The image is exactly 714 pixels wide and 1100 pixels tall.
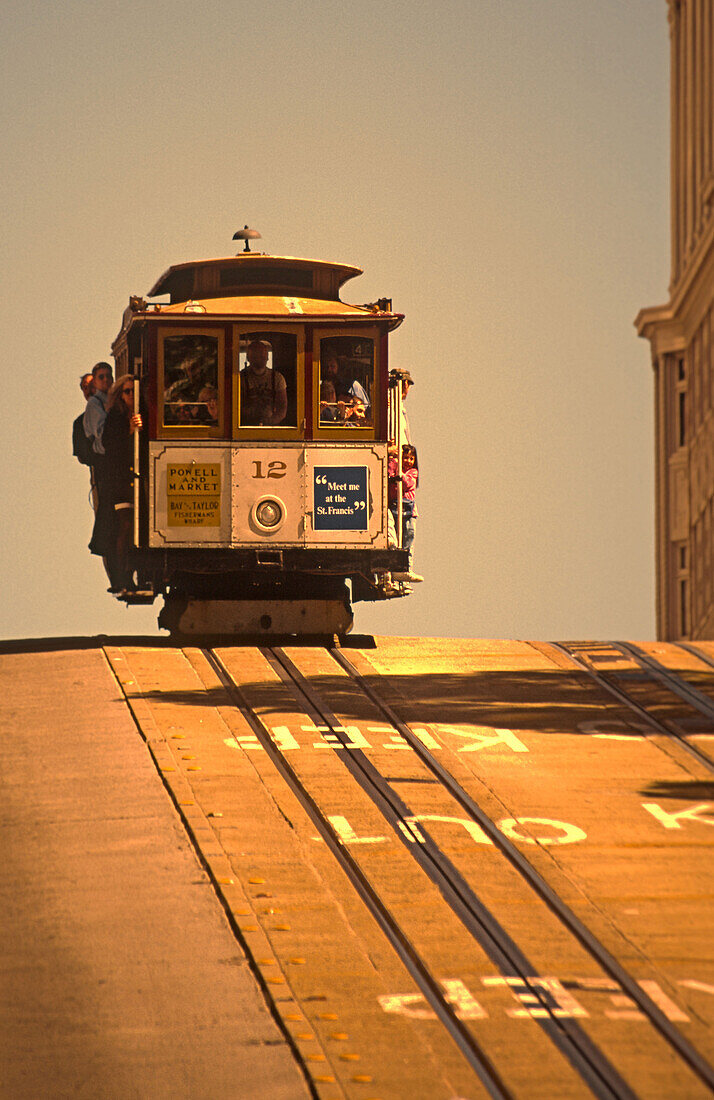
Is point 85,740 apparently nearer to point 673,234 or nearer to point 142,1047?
point 142,1047

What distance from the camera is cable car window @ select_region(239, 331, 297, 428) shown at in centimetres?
1784

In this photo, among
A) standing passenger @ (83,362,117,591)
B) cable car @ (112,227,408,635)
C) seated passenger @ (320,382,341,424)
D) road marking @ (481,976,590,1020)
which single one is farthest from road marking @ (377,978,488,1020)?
standing passenger @ (83,362,117,591)

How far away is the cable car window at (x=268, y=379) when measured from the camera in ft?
58.5

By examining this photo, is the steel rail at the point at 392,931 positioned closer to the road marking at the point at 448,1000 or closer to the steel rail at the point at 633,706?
the road marking at the point at 448,1000

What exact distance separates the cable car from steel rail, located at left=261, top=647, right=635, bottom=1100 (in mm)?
3307

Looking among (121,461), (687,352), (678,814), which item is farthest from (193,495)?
(687,352)

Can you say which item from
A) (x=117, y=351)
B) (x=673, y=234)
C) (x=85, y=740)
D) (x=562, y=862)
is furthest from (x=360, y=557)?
(x=673, y=234)

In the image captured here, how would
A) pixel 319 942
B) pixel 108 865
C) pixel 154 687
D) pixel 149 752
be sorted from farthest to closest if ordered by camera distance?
pixel 154 687
pixel 149 752
pixel 108 865
pixel 319 942

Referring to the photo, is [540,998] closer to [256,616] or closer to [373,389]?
[256,616]

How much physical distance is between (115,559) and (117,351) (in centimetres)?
252

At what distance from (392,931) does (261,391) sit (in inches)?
378

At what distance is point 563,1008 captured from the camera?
8016 mm

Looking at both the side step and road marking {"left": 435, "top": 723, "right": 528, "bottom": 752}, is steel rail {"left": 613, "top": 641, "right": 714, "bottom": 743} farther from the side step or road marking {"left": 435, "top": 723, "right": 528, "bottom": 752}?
the side step

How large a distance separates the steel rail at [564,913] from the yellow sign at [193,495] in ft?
13.6
